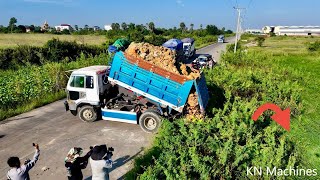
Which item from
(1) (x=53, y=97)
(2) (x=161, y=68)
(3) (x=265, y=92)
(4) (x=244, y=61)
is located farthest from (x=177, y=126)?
(4) (x=244, y=61)

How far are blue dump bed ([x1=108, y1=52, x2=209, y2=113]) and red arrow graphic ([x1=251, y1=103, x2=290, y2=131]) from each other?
76.6 inches

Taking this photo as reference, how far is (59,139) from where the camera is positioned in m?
11.3

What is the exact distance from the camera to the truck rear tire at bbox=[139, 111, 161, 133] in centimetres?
1139

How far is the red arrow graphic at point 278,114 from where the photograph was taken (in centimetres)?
1075

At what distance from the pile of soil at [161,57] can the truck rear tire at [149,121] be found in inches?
72.9

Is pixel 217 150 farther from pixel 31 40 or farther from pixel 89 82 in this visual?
pixel 31 40

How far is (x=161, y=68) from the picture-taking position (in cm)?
1091

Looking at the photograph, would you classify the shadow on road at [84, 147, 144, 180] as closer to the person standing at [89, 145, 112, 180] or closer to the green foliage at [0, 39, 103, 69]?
the person standing at [89, 145, 112, 180]

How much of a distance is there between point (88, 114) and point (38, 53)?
18.7 m

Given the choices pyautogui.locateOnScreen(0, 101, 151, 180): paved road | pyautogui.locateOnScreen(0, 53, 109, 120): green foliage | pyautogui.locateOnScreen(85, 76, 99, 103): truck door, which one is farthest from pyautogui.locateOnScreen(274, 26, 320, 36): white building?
pyautogui.locateOnScreen(85, 76, 99, 103): truck door

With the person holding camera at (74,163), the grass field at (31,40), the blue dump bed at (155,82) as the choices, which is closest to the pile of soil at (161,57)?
the blue dump bed at (155,82)

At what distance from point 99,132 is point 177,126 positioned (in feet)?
14.4

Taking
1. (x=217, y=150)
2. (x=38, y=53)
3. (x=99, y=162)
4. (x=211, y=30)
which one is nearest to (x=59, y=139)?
(x=99, y=162)

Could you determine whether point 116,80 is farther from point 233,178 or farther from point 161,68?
point 233,178
